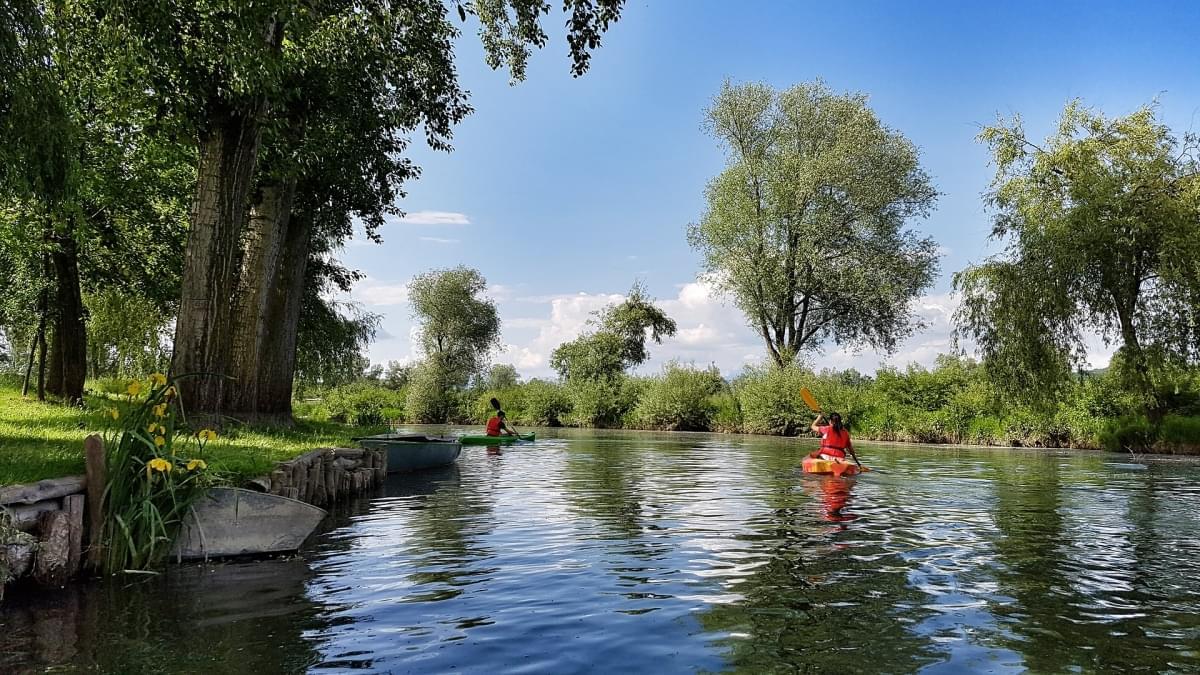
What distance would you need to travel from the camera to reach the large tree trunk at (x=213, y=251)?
1170 cm

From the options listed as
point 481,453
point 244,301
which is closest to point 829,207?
point 481,453

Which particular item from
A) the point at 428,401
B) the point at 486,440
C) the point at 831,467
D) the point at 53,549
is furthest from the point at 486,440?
the point at 428,401

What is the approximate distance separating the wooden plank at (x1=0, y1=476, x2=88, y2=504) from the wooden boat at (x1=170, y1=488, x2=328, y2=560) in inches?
41.0

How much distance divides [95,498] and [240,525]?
1313 mm

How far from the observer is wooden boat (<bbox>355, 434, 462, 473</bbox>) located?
16.8 m

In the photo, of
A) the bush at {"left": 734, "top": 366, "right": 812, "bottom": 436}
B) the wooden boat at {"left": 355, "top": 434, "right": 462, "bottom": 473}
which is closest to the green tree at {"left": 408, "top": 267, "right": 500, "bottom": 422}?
the bush at {"left": 734, "top": 366, "right": 812, "bottom": 436}

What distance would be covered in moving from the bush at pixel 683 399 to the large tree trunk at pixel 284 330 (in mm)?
24891

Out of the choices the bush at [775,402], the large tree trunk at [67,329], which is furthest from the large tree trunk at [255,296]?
the bush at [775,402]

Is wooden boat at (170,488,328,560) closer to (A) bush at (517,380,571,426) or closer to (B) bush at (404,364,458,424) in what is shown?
(A) bush at (517,380,571,426)

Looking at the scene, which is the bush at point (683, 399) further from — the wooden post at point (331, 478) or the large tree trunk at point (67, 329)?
the wooden post at point (331, 478)

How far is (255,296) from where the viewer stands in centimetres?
1491

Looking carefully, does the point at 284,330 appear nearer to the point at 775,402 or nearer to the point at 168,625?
the point at 168,625

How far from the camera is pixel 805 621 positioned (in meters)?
5.69

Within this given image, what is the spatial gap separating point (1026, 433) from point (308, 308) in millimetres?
23249
